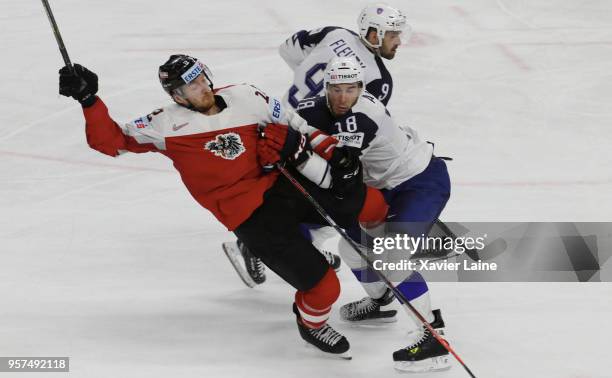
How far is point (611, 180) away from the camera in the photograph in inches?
224

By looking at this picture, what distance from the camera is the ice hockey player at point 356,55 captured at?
4.59m

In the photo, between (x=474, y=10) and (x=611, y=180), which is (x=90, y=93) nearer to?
(x=611, y=180)

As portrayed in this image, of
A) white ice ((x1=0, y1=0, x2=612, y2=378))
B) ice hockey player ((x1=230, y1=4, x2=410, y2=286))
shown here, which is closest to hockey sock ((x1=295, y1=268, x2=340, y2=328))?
white ice ((x1=0, y1=0, x2=612, y2=378))

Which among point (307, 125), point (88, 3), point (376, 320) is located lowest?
point (88, 3)

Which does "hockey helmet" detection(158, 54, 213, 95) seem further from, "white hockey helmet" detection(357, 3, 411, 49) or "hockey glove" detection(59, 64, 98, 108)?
"white hockey helmet" detection(357, 3, 411, 49)

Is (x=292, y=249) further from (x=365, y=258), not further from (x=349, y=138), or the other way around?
(x=349, y=138)

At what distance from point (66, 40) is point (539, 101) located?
11.6 ft

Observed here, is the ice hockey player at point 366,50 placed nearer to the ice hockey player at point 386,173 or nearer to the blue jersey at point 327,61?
the blue jersey at point 327,61

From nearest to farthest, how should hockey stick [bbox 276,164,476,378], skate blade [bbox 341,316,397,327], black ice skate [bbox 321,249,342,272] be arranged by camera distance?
hockey stick [bbox 276,164,476,378]
skate blade [bbox 341,316,397,327]
black ice skate [bbox 321,249,342,272]

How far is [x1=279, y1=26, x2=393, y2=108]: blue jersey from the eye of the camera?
464cm

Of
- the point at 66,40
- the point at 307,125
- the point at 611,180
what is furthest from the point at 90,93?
the point at 66,40

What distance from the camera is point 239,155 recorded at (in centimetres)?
376

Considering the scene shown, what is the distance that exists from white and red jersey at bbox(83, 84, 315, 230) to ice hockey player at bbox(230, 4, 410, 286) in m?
0.76

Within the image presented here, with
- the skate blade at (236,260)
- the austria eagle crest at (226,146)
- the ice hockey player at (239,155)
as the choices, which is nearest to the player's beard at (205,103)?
the ice hockey player at (239,155)
